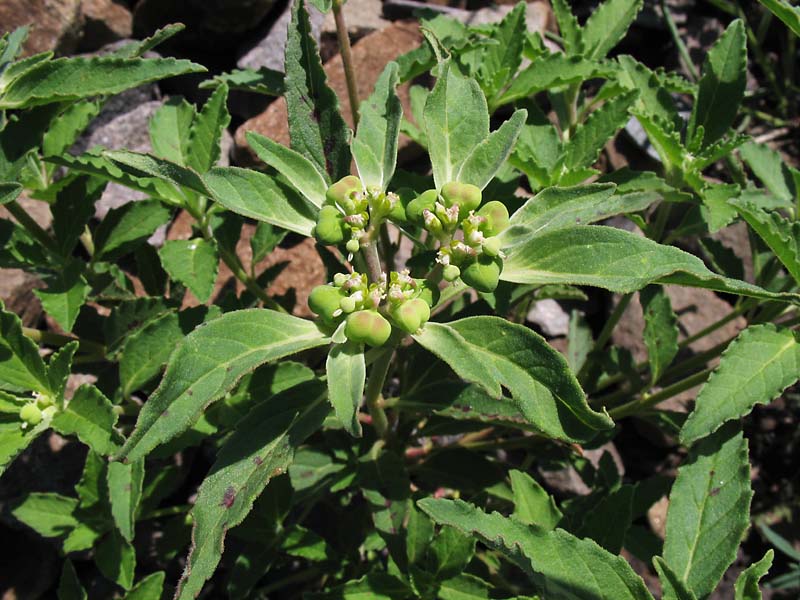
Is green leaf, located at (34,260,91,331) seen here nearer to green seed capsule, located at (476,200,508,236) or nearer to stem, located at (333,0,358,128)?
stem, located at (333,0,358,128)

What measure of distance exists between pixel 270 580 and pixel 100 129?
8.32ft

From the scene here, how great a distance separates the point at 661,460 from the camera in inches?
147

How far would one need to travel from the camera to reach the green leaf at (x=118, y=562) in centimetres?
256

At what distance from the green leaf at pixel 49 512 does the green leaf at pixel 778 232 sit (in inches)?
97.5

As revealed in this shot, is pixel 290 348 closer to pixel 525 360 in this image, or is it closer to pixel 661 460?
pixel 525 360

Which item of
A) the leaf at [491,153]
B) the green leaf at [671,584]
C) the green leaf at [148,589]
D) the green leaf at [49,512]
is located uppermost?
the leaf at [491,153]

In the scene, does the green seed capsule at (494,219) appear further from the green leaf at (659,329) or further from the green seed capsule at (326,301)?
the green leaf at (659,329)

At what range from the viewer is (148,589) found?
8.12 feet

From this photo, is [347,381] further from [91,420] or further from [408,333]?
[91,420]

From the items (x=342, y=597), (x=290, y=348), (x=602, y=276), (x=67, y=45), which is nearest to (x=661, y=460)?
(x=342, y=597)

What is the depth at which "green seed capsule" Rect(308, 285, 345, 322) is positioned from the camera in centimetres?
168

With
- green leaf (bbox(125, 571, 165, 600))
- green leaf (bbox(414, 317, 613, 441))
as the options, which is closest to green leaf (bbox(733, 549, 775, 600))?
green leaf (bbox(414, 317, 613, 441))

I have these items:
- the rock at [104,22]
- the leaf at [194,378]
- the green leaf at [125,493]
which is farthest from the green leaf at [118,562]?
the rock at [104,22]

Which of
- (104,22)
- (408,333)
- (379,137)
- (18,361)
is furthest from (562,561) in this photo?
(104,22)
